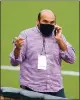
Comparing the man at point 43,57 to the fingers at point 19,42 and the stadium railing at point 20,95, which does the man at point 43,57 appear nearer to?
the fingers at point 19,42

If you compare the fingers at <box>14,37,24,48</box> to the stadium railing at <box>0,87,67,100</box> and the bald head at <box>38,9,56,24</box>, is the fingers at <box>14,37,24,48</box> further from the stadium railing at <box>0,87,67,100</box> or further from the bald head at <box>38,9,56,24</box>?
the stadium railing at <box>0,87,67,100</box>

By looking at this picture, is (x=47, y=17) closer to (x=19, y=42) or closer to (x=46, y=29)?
(x=46, y=29)

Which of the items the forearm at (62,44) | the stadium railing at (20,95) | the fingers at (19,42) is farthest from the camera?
the forearm at (62,44)

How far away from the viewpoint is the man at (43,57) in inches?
181

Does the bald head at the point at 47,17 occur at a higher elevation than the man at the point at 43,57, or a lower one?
higher

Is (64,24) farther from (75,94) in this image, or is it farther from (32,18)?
(75,94)

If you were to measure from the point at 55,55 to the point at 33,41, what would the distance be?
27cm

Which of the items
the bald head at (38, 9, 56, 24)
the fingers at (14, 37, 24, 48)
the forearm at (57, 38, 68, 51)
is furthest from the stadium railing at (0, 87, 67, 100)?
the bald head at (38, 9, 56, 24)

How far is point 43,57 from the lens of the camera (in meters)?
4.64

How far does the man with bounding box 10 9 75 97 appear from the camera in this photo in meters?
4.61

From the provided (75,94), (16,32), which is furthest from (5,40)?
(75,94)

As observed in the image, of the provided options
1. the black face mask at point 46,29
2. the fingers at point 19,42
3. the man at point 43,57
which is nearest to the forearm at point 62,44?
the man at point 43,57

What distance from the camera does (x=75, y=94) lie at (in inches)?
319

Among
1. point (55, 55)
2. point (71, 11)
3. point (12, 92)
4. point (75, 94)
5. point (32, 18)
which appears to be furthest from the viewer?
point (32, 18)
